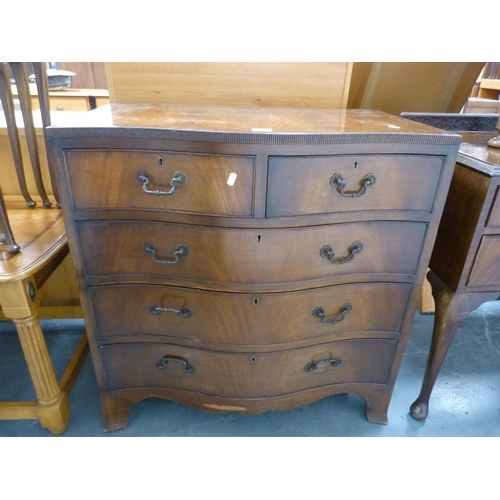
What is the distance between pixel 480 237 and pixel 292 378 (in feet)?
2.43

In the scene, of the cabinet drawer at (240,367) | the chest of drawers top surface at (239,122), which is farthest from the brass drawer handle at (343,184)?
the cabinet drawer at (240,367)

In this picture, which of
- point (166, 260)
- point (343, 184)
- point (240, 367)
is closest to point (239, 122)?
point (343, 184)

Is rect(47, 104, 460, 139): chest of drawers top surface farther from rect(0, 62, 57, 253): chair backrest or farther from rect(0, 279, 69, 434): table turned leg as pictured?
rect(0, 279, 69, 434): table turned leg

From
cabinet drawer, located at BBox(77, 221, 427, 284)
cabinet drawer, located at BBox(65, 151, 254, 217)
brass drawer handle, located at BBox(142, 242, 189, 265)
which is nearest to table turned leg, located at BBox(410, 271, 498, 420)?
cabinet drawer, located at BBox(77, 221, 427, 284)

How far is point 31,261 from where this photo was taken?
1137 millimetres

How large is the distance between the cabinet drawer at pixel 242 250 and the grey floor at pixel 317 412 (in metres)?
0.71

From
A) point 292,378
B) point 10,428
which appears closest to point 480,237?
point 292,378

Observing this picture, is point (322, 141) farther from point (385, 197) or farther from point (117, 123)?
point (117, 123)

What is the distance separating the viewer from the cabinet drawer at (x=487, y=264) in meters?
1.10

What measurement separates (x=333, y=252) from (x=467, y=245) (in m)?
0.43

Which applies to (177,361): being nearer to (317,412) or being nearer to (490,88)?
(317,412)

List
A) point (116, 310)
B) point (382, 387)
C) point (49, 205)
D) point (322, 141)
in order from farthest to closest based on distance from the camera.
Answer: point (49, 205) → point (382, 387) → point (116, 310) → point (322, 141)

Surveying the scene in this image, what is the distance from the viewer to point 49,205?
1.51 metres

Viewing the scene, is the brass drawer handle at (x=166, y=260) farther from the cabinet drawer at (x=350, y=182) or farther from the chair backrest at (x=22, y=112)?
the chair backrest at (x=22, y=112)
